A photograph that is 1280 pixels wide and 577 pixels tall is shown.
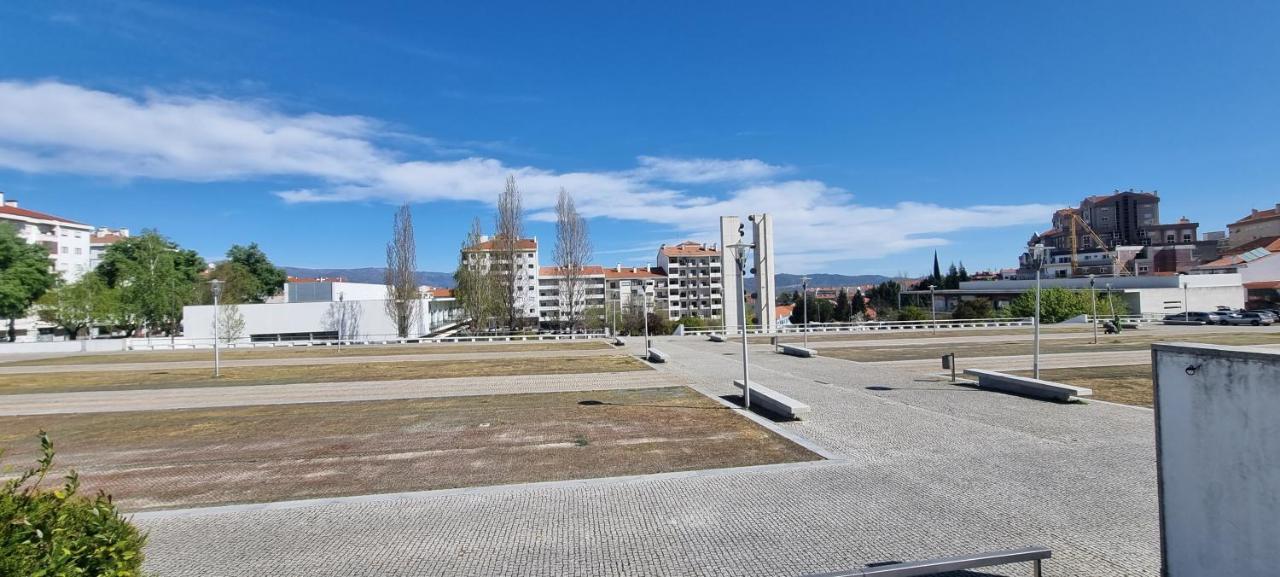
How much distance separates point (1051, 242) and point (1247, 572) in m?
138

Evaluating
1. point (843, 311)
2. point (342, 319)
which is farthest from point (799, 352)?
point (843, 311)

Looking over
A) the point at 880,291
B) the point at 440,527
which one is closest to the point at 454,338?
the point at 440,527

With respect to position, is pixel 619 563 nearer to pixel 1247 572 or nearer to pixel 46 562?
pixel 46 562

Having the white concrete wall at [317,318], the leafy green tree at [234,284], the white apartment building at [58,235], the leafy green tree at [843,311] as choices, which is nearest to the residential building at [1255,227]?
the leafy green tree at [843,311]

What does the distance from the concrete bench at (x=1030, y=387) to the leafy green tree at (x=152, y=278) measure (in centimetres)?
6177

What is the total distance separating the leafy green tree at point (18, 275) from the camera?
1754 inches

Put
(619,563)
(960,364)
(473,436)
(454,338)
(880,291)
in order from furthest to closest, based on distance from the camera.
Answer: (880,291), (454,338), (960,364), (473,436), (619,563)

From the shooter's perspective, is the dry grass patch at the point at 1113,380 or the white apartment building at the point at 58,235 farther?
the white apartment building at the point at 58,235

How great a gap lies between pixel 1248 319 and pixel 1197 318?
13.9ft

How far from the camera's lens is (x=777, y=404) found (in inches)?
479

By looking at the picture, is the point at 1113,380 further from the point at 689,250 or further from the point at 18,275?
the point at 689,250

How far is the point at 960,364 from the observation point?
22000mm

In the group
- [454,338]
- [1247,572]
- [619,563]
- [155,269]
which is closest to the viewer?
[1247,572]

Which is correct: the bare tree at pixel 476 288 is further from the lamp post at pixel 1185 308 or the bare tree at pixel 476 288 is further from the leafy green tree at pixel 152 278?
the lamp post at pixel 1185 308
